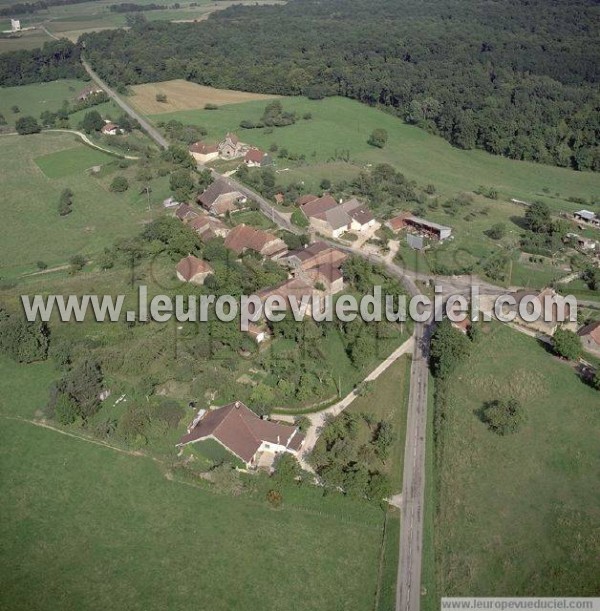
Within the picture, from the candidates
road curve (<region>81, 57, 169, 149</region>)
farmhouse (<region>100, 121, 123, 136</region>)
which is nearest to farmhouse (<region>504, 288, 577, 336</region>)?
road curve (<region>81, 57, 169, 149</region>)

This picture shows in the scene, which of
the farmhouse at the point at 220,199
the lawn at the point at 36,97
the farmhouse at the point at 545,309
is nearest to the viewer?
the farmhouse at the point at 545,309

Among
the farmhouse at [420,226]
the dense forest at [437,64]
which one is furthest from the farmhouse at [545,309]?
the dense forest at [437,64]

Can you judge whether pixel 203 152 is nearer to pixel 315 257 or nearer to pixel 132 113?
pixel 132 113

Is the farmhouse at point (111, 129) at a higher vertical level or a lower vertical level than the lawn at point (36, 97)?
lower

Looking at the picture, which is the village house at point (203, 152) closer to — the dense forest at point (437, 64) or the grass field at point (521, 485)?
the dense forest at point (437, 64)

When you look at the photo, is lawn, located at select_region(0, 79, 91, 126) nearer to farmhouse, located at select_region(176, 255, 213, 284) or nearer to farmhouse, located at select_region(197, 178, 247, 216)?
farmhouse, located at select_region(197, 178, 247, 216)

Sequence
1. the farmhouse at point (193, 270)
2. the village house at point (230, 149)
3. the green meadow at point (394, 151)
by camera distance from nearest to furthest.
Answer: the farmhouse at point (193, 270) → the green meadow at point (394, 151) → the village house at point (230, 149)

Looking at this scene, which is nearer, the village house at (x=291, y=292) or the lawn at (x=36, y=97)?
the village house at (x=291, y=292)
